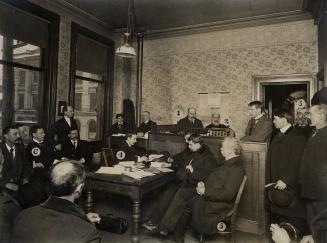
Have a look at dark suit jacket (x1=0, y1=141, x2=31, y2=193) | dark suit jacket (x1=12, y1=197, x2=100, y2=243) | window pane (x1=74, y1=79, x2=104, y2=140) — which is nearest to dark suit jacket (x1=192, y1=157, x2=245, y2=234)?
dark suit jacket (x1=12, y1=197, x2=100, y2=243)

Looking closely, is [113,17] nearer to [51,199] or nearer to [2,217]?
[2,217]

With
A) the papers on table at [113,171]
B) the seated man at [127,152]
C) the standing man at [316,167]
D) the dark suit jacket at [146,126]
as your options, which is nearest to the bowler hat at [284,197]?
the standing man at [316,167]

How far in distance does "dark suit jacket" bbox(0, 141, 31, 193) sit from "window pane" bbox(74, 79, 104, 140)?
282 centimetres

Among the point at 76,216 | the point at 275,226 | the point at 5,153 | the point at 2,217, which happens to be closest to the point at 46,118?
the point at 5,153

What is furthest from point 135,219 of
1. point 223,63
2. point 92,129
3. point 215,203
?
point 223,63

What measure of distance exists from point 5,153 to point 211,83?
→ 4817 mm

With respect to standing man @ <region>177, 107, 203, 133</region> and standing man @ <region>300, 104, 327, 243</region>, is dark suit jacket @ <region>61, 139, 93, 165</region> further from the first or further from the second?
standing man @ <region>300, 104, 327, 243</region>

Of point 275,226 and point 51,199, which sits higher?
point 51,199

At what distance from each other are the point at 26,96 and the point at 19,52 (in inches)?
32.9

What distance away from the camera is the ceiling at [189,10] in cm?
564

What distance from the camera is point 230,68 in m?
6.71

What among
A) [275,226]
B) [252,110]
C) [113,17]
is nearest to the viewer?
[275,226]

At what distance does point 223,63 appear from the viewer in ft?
22.3

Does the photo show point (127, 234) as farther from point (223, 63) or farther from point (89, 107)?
point (223, 63)
